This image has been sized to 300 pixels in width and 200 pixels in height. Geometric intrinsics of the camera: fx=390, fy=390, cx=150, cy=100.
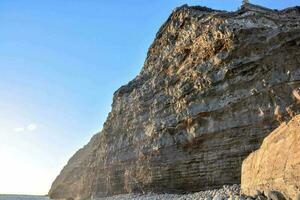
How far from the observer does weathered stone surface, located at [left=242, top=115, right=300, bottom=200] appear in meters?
9.46

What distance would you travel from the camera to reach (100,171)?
36.2 m

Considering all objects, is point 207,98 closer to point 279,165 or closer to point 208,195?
point 208,195

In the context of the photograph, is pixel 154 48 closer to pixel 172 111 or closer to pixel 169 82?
pixel 169 82

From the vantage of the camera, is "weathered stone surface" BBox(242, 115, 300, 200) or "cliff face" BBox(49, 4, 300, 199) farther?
"cliff face" BBox(49, 4, 300, 199)

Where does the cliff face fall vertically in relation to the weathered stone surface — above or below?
above

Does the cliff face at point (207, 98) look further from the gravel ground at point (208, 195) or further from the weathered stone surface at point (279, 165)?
the weathered stone surface at point (279, 165)

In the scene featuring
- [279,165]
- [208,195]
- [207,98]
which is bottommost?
[208,195]

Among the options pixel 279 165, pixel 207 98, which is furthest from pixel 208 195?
pixel 207 98

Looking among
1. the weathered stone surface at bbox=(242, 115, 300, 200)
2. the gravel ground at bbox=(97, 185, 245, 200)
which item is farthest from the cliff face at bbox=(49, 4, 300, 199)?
the weathered stone surface at bbox=(242, 115, 300, 200)

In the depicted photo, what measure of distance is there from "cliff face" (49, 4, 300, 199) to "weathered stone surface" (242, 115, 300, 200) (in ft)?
21.6

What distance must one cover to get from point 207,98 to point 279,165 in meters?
12.1

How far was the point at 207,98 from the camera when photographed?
22.4 metres

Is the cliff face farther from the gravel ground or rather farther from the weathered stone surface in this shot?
the weathered stone surface

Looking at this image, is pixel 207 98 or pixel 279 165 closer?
pixel 279 165
